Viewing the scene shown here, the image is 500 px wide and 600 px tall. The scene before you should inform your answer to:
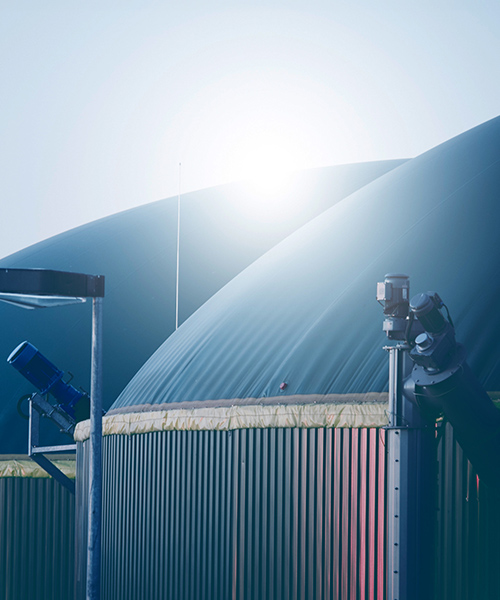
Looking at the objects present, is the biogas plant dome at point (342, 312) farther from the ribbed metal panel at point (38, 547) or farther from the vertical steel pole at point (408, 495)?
the ribbed metal panel at point (38, 547)

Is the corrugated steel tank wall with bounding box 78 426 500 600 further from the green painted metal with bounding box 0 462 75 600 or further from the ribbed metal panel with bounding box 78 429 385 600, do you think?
the green painted metal with bounding box 0 462 75 600

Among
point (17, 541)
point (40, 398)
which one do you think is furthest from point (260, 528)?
point (17, 541)

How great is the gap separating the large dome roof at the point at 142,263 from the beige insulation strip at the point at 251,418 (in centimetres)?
700

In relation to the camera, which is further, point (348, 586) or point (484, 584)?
point (348, 586)

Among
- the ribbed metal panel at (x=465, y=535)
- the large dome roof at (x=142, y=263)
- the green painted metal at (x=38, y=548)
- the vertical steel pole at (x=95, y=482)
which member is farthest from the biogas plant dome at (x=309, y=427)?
the large dome roof at (x=142, y=263)

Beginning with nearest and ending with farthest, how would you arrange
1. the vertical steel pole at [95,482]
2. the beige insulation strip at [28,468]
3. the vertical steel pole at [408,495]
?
the vertical steel pole at [408,495] → the vertical steel pole at [95,482] → the beige insulation strip at [28,468]

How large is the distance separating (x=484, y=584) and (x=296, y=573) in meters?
2.39

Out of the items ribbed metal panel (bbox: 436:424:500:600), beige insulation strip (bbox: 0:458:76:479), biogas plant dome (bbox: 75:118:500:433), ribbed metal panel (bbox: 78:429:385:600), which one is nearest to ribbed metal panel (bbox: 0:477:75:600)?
beige insulation strip (bbox: 0:458:76:479)

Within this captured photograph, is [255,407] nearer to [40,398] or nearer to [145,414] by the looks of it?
[145,414]

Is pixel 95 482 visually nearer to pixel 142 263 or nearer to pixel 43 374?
pixel 43 374

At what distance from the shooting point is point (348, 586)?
8.93 meters

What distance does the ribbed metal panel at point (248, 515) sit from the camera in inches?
351

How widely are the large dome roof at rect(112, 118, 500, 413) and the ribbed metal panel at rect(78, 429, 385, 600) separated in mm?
669

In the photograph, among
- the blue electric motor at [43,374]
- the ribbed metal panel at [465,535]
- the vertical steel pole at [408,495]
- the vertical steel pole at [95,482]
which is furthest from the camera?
the blue electric motor at [43,374]
